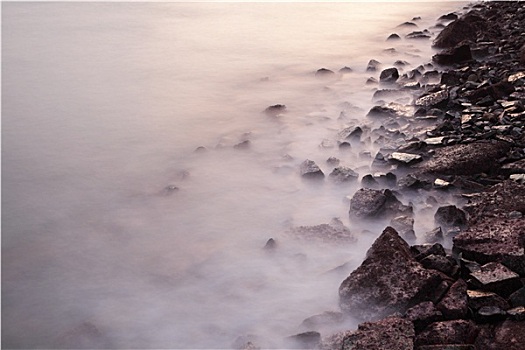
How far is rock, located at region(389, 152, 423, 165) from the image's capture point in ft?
14.1

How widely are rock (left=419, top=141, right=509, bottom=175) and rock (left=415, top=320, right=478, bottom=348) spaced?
5.82 feet

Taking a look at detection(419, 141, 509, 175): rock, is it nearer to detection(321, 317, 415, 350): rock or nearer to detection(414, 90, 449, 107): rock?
detection(414, 90, 449, 107): rock

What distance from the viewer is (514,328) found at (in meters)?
2.43

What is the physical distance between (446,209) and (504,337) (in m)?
1.25

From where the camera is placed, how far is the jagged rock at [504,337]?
236 cm

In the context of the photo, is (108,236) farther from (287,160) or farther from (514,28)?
(514,28)

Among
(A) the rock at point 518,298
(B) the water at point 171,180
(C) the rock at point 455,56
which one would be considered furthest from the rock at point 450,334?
(C) the rock at point 455,56

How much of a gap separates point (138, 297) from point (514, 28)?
627cm

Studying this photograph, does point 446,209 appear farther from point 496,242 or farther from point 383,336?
point 383,336

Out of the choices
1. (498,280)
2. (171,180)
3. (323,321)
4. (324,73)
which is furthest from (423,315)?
(324,73)

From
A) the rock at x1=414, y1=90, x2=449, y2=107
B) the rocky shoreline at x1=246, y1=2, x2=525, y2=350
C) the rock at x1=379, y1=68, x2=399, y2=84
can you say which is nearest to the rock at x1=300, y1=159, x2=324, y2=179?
the rocky shoreline at x1=246, y1=2, x2=525, y2=350

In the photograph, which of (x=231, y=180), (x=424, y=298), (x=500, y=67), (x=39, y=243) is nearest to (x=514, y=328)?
(x=424, y=298)

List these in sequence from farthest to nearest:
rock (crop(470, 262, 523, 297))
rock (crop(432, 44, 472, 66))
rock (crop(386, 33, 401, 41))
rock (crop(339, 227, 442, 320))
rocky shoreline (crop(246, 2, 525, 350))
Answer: rock (crop(386, 33, 401, 41)) < rock (crop(432, 44, 472, 66)) < rock (crop(339, 227, 442, 320)) < rock (crop(470, 262, 523, 297)) < rocky shoreline (crop(246, 2, 525, 350))

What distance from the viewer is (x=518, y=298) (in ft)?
8.43
